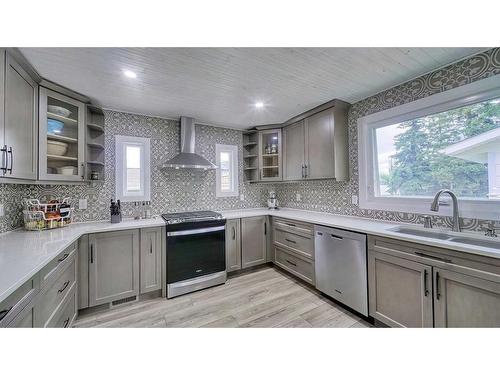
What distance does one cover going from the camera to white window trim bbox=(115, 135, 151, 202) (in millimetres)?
2590

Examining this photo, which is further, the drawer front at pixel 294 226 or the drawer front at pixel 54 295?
the drawer front at pixel 294 226

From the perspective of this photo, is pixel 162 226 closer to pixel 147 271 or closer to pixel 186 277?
pixel 147 271

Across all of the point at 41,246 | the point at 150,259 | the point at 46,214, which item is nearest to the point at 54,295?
the point at 41,246

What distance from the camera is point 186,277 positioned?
239 centimetres

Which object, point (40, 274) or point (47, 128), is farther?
point (47, 128)

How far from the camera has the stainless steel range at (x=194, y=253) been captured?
233 cm

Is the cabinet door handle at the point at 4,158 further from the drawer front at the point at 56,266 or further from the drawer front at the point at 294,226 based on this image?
the drawer front at the point at 294,226

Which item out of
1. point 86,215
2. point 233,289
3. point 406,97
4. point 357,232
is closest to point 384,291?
point 357,232

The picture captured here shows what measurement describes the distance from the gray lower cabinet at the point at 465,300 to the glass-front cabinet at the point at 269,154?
2318mm

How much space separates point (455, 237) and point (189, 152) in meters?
3.11

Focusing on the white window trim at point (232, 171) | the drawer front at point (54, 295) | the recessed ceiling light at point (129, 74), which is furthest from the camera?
the white window trim at point (232, 171)

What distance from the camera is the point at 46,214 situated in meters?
1.96

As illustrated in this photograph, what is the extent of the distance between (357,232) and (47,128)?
10.4 ft

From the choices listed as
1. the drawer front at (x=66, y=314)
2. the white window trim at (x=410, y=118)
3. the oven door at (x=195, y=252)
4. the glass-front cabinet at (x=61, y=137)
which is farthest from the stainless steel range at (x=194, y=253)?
the white window trim at (x=410, y=118)
